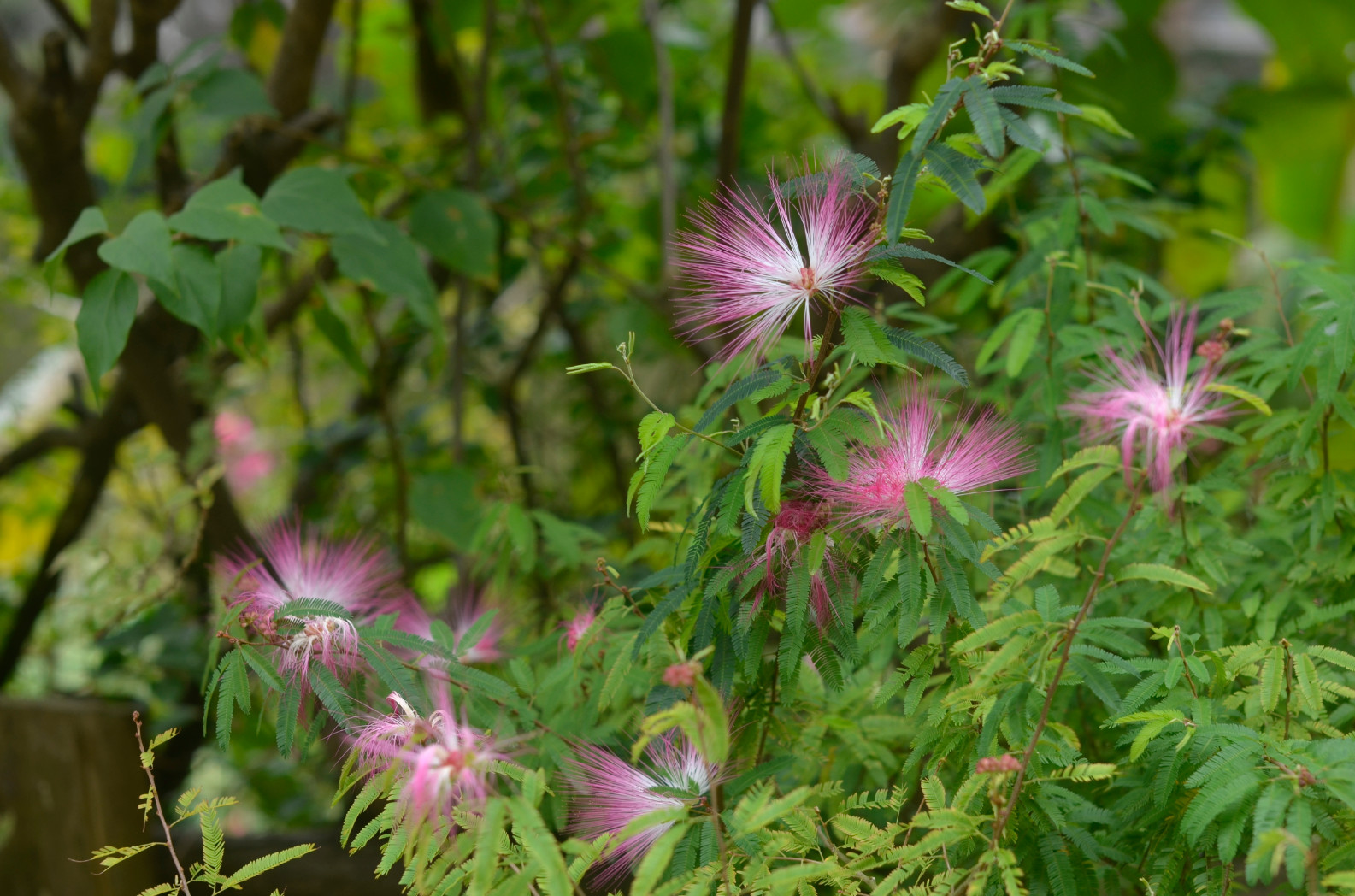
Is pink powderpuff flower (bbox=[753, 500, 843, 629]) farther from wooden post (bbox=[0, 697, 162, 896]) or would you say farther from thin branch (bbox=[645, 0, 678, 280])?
wooden post (bbox=[0, 697, 162, 896])

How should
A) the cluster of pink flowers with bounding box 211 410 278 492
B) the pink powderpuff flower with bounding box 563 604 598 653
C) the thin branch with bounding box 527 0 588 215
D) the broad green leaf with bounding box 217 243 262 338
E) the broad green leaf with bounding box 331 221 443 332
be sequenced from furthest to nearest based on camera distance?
the cluster of pink flowers with bounding box 211 410 278 492 < the thin branch with bounding box 527 0 588 215 < the broad green leaf with bounding box 331 221 443 332 < the broad green leaf with bounding box 217 243 262 338 < the pink powderpuff flower with bounding box 563 604 598 653

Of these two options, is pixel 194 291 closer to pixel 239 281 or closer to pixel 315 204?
pixel 239 281

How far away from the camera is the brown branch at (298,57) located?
1264mm

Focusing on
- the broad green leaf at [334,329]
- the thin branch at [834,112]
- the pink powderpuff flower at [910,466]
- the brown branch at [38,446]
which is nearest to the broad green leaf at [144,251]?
the broad green leaf at [334,329]

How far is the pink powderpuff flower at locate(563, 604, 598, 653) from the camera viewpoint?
780 millimetres

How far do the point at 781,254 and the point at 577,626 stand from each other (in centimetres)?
35

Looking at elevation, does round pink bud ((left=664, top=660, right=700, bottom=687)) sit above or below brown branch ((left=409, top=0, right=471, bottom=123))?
above

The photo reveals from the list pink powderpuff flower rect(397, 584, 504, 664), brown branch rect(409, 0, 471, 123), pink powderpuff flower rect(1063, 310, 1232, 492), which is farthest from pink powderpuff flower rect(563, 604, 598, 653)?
brown branch rect(409, 0, 471, 123)

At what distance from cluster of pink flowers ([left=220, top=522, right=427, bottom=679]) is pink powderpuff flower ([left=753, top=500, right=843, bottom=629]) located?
0.27m

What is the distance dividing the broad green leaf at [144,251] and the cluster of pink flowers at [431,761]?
412 mm

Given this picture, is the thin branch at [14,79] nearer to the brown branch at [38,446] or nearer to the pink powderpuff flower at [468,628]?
the brown branch at [38,446]

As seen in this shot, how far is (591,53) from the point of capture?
169 centimetres

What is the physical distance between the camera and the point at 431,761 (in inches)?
19.7

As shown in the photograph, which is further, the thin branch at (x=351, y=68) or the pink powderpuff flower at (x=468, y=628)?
the thin branch at (x=351, y=68)
